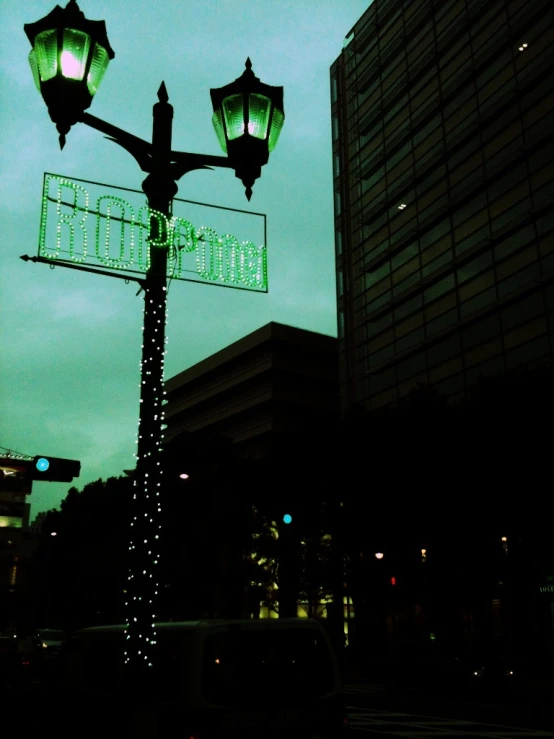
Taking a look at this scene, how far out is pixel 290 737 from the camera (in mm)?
6750

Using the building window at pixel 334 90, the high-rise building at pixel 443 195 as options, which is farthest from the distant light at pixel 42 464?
the building window at pixel 334 90

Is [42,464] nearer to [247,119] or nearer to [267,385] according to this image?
[247,119]

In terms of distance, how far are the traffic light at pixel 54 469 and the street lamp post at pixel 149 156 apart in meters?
7.30

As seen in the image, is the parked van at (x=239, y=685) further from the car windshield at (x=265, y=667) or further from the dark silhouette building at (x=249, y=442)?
the dark silhouette building at (x=249, y=442)

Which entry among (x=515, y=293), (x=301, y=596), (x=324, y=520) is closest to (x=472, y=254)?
(x=515, y=293)

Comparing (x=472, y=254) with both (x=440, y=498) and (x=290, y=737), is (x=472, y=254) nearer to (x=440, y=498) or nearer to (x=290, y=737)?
(x=440, y=498)

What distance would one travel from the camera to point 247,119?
22.0 feet

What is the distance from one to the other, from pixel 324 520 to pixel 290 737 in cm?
2941

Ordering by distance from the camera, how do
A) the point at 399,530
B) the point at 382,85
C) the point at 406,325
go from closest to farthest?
the point at 399,530
the point at 406,325
the point at 382,85

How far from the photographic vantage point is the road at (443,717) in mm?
14047

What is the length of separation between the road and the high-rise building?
686 inches

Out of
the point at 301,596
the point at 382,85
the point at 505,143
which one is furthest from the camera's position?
the point at 382,85

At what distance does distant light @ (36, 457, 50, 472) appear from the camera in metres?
13.0

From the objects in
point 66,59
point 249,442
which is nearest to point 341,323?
point 249,442
